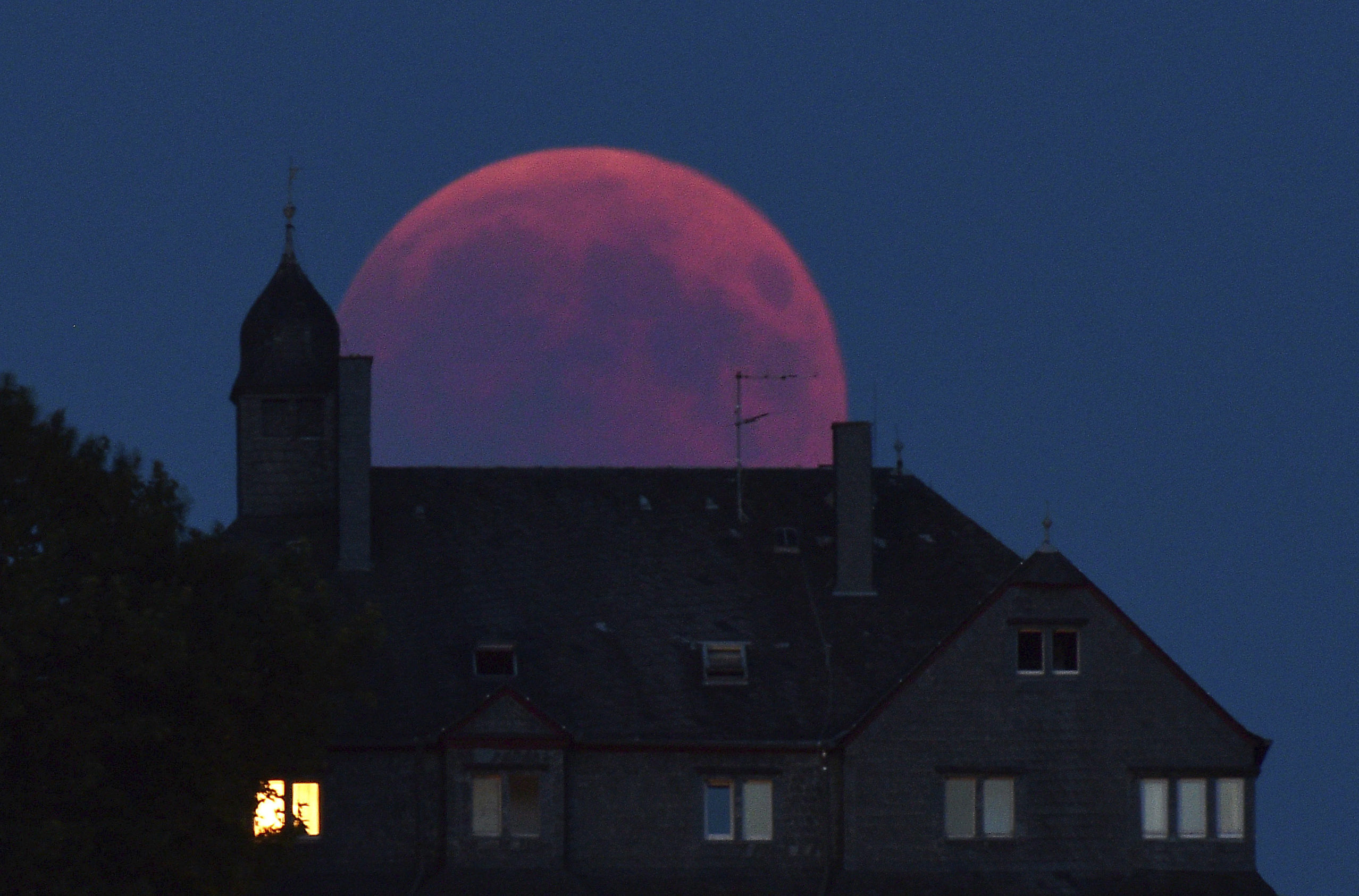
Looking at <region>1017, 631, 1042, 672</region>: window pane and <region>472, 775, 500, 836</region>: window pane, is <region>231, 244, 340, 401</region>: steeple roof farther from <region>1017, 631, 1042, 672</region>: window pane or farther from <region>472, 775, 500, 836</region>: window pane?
<region>1017, 631, 1042, 672</region>: window pane

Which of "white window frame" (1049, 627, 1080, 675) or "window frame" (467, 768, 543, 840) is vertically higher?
"white window frame" (1049, 627, 1080, 675)

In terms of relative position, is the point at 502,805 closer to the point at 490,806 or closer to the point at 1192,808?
the point at 490,806

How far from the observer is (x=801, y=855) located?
75.3 meters

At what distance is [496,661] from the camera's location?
251 feet

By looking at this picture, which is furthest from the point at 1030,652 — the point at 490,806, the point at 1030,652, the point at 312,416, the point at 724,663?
the point at 312,416

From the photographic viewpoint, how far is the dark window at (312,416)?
8206 centimetres

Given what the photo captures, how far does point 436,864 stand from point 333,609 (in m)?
6.62

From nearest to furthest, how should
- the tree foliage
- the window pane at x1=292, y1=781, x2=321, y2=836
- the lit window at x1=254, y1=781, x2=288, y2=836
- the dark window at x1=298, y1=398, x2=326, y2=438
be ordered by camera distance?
the tree foliage < the lit window at x1=254, y1=781, x2=288, y2=836 < the window pane at x1=292, y1=781, x2=321, y2=836 < the dark window at x1=298, y1=398, x2=326, y2=438

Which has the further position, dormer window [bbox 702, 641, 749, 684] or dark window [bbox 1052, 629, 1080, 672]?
dormer window [bbox 702, 641, 749, 684]

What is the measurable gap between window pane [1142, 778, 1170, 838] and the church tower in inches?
854

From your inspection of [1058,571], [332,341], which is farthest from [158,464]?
[1058,571]

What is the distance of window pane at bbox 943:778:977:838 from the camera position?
246ft

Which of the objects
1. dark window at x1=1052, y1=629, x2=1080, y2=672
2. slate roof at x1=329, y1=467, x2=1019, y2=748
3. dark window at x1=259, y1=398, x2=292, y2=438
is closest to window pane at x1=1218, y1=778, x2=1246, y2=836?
dark window at x1=1052, y1=629, x2=1080, y2=672

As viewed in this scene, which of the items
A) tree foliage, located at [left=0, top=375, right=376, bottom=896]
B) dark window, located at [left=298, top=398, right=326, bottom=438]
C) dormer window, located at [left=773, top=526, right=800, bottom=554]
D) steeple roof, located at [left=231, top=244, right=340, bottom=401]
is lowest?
tree foliage, located at [left=0, top=375, right=376, bottom=896]
